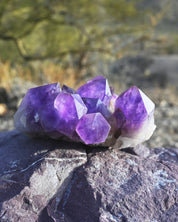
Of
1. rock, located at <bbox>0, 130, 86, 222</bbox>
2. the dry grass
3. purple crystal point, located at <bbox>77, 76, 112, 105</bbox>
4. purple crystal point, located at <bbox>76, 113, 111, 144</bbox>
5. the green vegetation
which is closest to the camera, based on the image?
rock, located at <bbox>0, 130, 86, 222</bbox>

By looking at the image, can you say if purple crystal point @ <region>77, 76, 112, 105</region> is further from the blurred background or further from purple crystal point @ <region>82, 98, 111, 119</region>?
the blurred background

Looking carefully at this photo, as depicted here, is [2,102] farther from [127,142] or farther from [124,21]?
[124,21]

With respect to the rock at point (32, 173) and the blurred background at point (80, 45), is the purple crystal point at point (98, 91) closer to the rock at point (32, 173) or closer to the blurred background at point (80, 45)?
the rock at point (32, 173)

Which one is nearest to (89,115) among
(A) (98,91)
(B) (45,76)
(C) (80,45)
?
(A) (98,91)

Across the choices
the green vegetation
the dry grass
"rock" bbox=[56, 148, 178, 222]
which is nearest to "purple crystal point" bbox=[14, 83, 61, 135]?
"rock" bbox=[56, 148, 178, 222]

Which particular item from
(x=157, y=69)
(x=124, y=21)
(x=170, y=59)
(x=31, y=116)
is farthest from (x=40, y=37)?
(x=31, y=116)

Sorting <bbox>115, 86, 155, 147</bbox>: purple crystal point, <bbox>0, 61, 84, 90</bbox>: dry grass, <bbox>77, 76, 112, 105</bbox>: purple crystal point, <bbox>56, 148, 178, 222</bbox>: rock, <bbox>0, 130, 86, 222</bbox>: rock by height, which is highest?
<bbox>77, 76, 112, 105</bbox>: purple crystal point

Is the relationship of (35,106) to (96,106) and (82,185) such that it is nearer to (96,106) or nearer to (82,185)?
(96,106)
